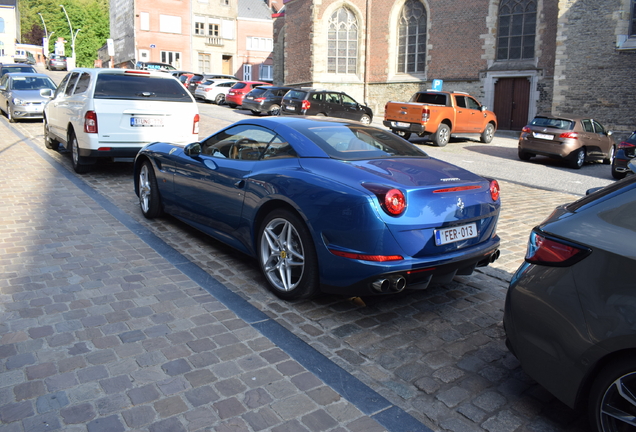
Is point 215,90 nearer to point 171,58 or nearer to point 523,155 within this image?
point 523,155

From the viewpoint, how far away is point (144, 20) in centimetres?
5547

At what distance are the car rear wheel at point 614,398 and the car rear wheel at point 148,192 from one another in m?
5.38

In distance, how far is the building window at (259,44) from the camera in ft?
201

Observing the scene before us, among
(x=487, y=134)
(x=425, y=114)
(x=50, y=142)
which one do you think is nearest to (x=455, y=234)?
(x=50, y=142)

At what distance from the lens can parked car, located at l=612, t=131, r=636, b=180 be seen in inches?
507

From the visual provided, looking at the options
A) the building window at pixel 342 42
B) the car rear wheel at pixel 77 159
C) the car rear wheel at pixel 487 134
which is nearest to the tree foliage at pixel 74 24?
the building window at pixel 342 42

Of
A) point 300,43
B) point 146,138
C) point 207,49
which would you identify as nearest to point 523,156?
point 146,138

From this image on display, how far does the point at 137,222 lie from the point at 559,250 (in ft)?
17.5

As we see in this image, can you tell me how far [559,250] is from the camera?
9.08 feet

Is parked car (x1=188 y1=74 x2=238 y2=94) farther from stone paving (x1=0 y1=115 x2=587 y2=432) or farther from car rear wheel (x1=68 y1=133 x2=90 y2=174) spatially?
stone paving (x1=0 y1=115 x2=587 y2=432)

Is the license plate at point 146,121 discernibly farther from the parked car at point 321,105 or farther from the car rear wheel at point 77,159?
the parked car at point 321,105

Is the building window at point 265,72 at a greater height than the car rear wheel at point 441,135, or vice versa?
the building window at point 265,72

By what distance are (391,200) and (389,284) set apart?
1.91 feet

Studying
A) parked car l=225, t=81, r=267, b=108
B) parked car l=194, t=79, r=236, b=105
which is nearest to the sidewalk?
parked car l=225, t=81, r=267, b=108
